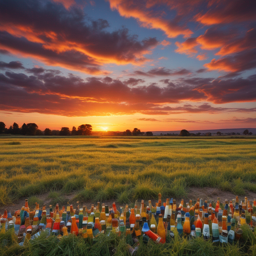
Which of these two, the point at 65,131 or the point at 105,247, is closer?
the point at 105,247

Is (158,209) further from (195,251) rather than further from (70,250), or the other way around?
(70,250)

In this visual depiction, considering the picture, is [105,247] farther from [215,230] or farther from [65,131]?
[65,131]

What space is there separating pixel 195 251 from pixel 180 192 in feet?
12.3

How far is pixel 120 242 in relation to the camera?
12.1 ft

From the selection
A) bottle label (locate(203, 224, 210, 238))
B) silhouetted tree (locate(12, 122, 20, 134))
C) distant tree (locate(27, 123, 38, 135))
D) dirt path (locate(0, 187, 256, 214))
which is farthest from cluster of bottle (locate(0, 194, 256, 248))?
silhouetted tree (locate(12, 122, 20, 134))

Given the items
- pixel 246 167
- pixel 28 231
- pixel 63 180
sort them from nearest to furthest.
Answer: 1. pixel 28 231
2. pixel 63 180
3. pixel 246 167

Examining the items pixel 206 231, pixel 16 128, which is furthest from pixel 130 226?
pixel 16 128

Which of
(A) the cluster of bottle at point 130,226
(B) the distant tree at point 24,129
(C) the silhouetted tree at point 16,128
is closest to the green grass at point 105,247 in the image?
(A) the cluster of bottle at point 130,226

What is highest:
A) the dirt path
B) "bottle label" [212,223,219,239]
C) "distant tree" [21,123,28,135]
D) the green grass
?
"distant tree" [21,123,28,135]

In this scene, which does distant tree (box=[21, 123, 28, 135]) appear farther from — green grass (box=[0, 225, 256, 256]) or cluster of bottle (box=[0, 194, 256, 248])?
green grass (box=[0, 225, 256, 256])

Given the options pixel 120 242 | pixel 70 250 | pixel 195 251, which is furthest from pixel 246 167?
pixel 70 250

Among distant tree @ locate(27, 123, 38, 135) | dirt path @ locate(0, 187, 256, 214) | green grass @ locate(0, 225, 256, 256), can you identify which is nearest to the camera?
green grass @ locate(0, 225, 256, 256)

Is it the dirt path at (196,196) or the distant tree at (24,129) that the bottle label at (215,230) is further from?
the distant tree at (24,129)

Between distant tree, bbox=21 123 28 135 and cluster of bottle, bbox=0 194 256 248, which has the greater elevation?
distant tree, bbox=21 123 28 135
